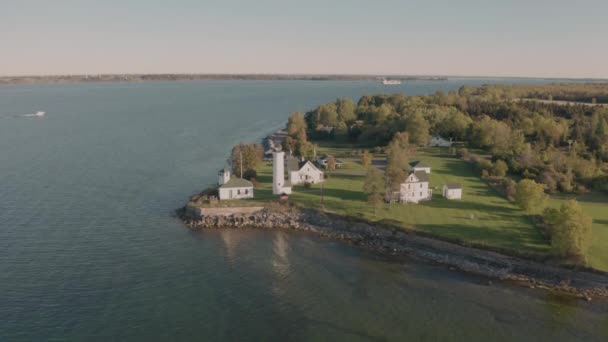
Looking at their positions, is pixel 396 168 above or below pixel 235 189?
above

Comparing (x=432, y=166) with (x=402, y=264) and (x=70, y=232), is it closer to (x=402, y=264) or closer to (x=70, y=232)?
(x=402, y=264)

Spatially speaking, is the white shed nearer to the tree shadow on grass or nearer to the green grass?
the tree shadow on grass

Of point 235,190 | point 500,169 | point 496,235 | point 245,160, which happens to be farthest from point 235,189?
point 500,169

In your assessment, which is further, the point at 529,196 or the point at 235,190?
the point at 235,190

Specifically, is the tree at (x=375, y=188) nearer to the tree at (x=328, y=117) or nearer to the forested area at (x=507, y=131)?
the forested area at (x=507, y=131)

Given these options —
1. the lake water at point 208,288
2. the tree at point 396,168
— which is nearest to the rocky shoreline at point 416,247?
the lake water at point 208,288

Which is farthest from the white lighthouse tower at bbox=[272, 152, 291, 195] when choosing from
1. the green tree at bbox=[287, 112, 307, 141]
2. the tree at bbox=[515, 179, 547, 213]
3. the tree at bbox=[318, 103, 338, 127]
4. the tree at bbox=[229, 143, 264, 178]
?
the tree at bbox=[318, 103, 338, 127]

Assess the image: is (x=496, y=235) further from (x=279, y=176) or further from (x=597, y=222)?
(x=279, y=176)
